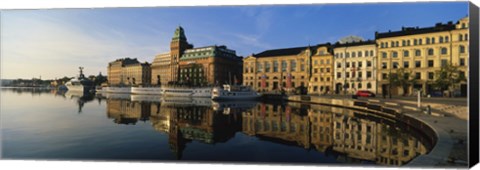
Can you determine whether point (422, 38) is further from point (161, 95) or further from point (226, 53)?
point (161, 95)

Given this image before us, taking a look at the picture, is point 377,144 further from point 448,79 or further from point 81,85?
point 81,85

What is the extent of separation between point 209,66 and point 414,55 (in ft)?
130

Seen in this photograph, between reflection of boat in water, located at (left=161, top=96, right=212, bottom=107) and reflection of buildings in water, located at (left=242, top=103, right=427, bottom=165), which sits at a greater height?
reflection of boat in water, located at (left=161, top=96, right=212, bottom=107)

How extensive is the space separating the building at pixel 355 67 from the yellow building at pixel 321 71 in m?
1.27

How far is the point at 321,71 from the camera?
1603 inches

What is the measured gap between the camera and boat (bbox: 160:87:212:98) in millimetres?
52100

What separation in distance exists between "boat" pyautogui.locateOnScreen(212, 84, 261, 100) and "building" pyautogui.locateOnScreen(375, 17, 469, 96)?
Answer: 19.5 metres

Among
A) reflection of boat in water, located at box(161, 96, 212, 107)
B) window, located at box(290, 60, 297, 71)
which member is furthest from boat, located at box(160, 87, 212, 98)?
window, located at box(290, 60, 297, 71)

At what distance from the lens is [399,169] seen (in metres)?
8.32

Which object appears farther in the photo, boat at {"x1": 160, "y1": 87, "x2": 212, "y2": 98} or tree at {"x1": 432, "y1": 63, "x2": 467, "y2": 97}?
boat at {"x1": 160, "y1": 87, "x2": 212, "y2": 98}

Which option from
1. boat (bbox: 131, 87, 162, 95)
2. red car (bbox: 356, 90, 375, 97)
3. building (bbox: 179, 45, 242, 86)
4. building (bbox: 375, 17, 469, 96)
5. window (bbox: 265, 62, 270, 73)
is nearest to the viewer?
building (bbox: 375, 17, 469, 96)

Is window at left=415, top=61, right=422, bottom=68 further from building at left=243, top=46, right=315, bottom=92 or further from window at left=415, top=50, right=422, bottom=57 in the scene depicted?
building at left=243, top=46, right=315, bottom=92

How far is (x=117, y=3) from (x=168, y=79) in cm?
4954

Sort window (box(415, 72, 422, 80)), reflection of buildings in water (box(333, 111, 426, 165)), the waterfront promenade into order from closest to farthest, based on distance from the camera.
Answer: the waterfront promenade < reflection of buildings in water (box(333, 111, 426, 165)) < window (box(415, 72, 422, 80))
